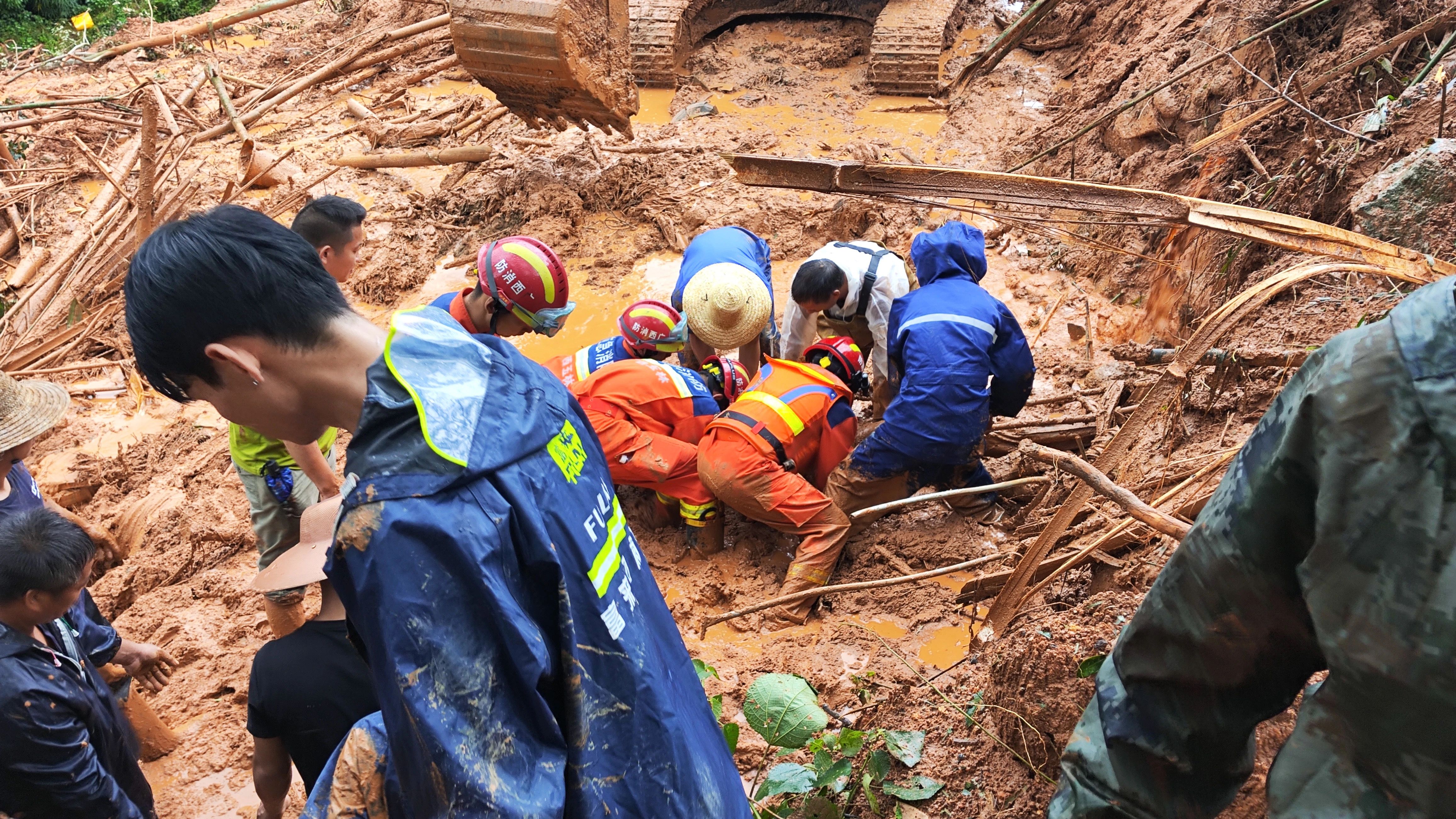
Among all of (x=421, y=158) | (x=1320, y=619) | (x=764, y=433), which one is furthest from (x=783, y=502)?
(x=421, y=158)

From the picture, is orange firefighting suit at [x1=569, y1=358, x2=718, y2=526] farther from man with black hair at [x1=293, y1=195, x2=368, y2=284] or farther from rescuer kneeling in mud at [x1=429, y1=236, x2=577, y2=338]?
man with black hair at [x1=293, y1=195, x2=368, y2=284]

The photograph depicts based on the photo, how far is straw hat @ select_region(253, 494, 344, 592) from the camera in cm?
213

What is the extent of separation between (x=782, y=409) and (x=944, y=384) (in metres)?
0.81

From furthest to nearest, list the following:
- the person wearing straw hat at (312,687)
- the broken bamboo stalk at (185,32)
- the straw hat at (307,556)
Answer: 1. the broken bamboo stalk at (185,32)
2. the person wearing straw hat at (312,687)
3. the straw hat at (307,556)

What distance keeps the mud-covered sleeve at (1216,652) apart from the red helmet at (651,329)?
13.1 feet

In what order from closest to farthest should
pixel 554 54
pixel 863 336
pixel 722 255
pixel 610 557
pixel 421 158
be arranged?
pixel 610 557 < pixel 722 255 < pixel 863 336 < pixel 554 54 < pixel 421 158

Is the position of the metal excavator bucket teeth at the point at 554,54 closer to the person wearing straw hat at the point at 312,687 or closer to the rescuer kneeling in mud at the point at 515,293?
the rescuer kneeling in mud at the point at 515,293

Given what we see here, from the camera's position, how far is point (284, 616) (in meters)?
3.72

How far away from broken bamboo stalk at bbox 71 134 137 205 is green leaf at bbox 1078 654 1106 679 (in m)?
7.86

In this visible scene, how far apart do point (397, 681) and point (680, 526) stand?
12.6 ft

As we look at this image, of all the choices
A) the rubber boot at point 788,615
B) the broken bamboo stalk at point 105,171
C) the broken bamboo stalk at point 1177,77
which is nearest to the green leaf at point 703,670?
the rubber boot at point 788,615

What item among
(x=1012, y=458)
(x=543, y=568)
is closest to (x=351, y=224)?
(x=543, y=568)

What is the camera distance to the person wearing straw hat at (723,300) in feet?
16.3

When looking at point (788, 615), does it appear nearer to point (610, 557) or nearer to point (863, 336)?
point (863, 336)
